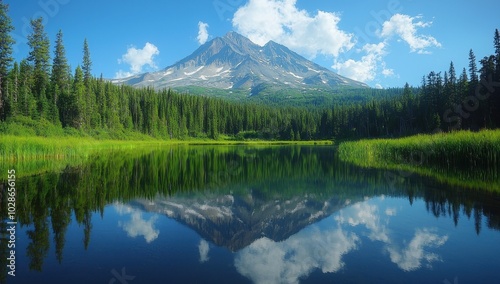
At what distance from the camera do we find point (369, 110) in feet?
465

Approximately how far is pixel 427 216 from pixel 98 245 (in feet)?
39.1

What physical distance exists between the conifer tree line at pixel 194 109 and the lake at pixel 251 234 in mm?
48637

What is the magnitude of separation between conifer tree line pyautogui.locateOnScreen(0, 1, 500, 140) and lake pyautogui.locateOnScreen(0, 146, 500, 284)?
→ 48.6m

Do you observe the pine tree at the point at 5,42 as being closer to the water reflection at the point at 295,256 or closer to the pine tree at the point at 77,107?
the pine tree at the point at 77,107

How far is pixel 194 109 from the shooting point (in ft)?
513

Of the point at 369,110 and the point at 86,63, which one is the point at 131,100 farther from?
the point at 369,110

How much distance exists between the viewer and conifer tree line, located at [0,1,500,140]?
6296 cm

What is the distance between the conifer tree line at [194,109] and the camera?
207 ft

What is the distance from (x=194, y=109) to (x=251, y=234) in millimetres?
149174

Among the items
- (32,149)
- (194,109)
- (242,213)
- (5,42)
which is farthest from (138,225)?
(194,109)

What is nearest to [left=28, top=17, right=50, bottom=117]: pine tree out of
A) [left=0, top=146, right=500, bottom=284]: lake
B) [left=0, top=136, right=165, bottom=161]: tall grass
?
[left=0, top=136, right=165, bottom=161]: tall grass

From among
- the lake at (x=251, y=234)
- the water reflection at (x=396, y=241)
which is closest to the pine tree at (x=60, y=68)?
the lake at (x=251, y=234)

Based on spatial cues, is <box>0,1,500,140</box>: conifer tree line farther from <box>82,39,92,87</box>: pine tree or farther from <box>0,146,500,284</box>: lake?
<box>0,146,500,284</box>: lake

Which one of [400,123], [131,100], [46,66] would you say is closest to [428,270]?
[46,66]
